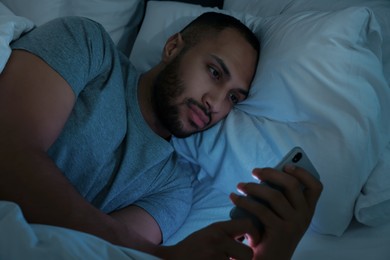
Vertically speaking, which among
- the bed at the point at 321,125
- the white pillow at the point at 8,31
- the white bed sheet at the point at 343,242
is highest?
the white pillow at the point at 8,31

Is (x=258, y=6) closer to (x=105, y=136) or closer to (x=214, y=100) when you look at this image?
(x=214, y=100)

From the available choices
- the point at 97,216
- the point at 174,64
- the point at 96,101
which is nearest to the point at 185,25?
the point at 174,64

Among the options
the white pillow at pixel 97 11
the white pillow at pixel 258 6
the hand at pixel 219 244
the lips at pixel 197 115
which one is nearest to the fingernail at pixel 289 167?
the hand at pixel 219 244

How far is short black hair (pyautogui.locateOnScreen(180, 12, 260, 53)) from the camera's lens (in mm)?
1107

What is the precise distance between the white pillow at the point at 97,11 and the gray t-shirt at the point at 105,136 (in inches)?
15.6

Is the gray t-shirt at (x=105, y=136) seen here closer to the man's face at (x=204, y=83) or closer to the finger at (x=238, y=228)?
the man's face at (x=204, y=83)

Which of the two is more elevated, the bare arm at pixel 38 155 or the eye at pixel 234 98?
the bare arm at pixel 38 155

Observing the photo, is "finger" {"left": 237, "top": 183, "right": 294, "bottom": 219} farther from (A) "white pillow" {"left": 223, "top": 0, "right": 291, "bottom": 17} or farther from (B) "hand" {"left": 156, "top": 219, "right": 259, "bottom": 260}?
(A) "white pillow" {"left": 223, "top": 0, "right": 291, "bottom": 17}

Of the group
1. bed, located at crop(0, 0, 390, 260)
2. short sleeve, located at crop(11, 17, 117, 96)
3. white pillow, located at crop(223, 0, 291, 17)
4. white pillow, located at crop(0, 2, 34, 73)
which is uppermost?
white pillow, located at crop(0, 2, 34, 73)

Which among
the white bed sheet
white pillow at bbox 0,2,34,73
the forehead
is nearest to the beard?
the forehead

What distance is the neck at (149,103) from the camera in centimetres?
107

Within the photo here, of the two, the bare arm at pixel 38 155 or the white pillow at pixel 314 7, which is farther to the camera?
the white pillow at pixel 314 7

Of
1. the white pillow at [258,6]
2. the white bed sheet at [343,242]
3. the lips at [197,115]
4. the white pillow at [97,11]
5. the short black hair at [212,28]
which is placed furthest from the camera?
the white pillow at [97,11]

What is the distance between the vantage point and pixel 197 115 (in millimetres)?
1010
